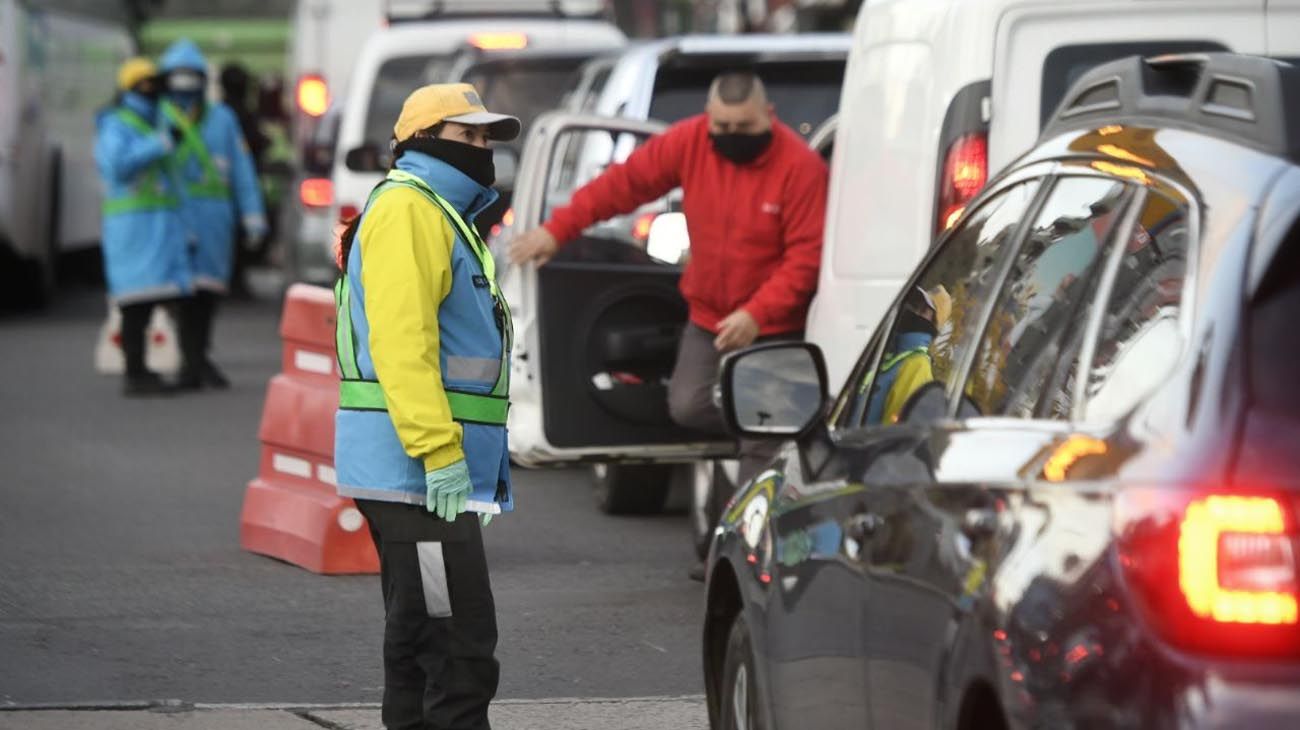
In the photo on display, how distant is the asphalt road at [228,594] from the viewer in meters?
7.63

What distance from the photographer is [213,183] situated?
16750 millimetres

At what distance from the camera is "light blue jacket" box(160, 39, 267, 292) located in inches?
648

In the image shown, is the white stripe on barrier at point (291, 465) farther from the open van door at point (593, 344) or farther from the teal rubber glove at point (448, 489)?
the teal rubber glove at point (448, 489)

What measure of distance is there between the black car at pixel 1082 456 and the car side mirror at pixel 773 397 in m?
0.02

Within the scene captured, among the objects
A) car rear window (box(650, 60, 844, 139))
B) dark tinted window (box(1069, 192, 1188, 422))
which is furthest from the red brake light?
car rear window (box(650, 60, 844, 139))

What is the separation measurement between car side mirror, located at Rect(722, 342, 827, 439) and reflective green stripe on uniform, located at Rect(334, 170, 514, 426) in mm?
938

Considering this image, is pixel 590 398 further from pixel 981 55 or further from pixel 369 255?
pixel 369 255

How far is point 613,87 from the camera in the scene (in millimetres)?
11203

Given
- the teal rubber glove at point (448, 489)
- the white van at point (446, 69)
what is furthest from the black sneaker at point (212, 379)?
the teal rubber glove at point (448, 489)

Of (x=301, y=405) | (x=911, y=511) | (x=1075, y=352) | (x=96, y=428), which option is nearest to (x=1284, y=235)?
(x=1075, y=352)

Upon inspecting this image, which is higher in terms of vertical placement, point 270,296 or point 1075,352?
point 1075,352

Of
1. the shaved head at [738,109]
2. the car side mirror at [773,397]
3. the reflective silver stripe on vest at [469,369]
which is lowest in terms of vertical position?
the reflective silver stripe on vest at [469,369]

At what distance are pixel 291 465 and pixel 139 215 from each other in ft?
21.7

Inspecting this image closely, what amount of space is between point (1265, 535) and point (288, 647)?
17.6 feet
